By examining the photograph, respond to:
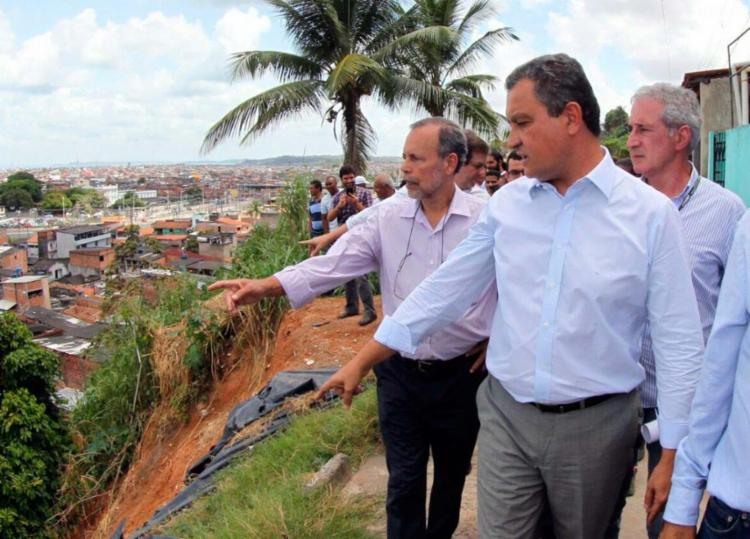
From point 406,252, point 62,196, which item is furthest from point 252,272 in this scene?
point 62,196

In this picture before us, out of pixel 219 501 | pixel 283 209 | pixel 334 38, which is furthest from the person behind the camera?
pixel 334 38

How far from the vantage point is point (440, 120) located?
8.98 ft

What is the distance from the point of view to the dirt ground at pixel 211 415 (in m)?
6.61

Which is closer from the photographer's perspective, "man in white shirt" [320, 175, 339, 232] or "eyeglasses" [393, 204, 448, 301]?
"eyeglasses" [393, 204, 448, 301]

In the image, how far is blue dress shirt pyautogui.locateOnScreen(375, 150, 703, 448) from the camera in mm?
1776

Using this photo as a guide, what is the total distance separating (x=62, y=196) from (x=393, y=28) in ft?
205

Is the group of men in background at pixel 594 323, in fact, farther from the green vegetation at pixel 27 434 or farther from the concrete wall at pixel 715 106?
the green vegetation at pixel 27 434

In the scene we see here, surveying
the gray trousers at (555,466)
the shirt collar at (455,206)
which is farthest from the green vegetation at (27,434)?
the gray trousers at (555,466)

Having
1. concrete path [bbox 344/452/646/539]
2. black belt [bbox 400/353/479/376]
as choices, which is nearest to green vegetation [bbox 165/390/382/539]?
concrete path [bbox 344/452/646/539]

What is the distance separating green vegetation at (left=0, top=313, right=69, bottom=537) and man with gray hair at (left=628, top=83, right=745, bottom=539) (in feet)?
33.3

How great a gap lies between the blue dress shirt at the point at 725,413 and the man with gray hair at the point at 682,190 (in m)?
0.68

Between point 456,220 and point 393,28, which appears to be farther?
point 393,28

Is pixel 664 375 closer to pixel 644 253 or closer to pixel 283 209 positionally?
pixel 644 253

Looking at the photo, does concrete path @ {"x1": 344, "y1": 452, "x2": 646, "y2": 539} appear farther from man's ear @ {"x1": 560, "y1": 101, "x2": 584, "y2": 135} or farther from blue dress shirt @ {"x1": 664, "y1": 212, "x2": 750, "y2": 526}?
man's ear @ {"x1": 560, "y1": 101, "x2": 584, "y2": 135}
